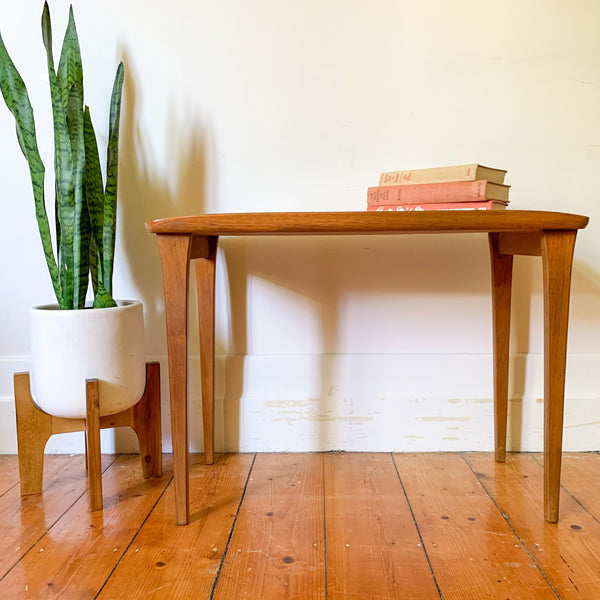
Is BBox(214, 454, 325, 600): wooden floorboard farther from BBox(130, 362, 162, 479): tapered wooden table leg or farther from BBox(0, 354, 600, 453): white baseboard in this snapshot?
BBox(130, 362, 162, 479): tapered wooden table leg

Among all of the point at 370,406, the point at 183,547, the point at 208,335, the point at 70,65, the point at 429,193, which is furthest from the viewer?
the point at 370,406

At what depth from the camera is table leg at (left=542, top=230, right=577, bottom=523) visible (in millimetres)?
1002

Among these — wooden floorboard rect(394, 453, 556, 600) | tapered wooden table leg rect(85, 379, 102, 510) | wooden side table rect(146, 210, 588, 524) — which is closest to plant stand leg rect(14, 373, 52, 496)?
tapered wooden table leg rect(85, 379, 102, 510)

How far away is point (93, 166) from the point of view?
120 centimetres

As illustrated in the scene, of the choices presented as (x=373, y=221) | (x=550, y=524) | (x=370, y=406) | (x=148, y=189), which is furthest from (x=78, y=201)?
(x=550, y=524)

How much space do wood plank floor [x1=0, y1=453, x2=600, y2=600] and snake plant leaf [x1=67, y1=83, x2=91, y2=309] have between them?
451mm

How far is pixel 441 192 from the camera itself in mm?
1042

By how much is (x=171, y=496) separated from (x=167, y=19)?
3.83ft

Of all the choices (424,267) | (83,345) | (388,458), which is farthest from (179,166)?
(388,458)

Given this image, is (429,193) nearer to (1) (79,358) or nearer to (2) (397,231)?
(2) (397,231)

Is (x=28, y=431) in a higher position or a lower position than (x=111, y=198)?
lower

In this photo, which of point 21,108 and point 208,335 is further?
point 208,335

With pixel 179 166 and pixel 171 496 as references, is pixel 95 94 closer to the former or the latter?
pixel 179 166

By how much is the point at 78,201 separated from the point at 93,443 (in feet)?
1.64
